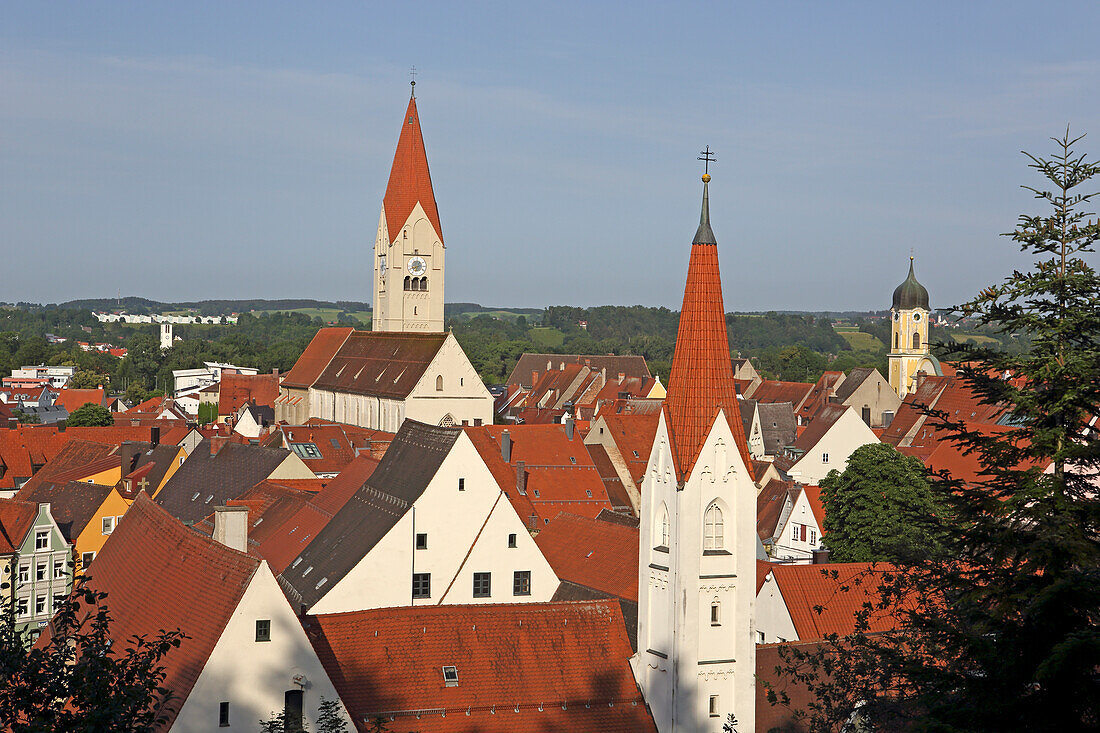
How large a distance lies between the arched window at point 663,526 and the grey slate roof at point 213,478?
96.8ft

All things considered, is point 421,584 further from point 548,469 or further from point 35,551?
point 548,469

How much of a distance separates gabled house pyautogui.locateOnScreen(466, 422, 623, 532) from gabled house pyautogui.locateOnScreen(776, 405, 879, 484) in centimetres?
1576

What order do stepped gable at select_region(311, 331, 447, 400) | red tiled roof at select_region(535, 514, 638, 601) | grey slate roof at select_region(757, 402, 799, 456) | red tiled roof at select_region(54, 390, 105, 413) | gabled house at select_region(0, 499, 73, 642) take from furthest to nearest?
red tiled roof at select_region(54, 390, 105, 413) < grey slate roof at select_region(757, 402, 799, 456) < stepped gable at select_region(311, 331, 447, 400) < gabled house at select_region(0, 499, 73, 642) < red tiled roof at select_region(535, 514, 638, 601)

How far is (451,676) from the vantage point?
2698 centimetres

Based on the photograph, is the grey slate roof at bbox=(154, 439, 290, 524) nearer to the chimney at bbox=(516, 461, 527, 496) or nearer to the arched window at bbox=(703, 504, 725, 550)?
the chimney at bbox=(516, 461, 527, 496)

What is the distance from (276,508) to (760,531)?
76.6 ft

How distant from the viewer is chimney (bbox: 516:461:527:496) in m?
60.3

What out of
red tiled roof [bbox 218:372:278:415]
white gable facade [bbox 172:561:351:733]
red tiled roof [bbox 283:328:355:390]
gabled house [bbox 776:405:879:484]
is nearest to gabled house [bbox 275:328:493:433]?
red tiled roof [bbox 283:328:355:390]

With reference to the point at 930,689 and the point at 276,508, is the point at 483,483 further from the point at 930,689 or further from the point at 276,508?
the point at 930,689

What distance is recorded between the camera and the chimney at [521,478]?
60.3 metres

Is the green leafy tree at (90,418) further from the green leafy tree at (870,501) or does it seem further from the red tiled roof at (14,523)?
the green leafy tree at (870,501)

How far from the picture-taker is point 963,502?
17.5 meters

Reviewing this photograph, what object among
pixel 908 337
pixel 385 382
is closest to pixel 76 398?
pixel 385 382

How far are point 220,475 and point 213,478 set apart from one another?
368mm
